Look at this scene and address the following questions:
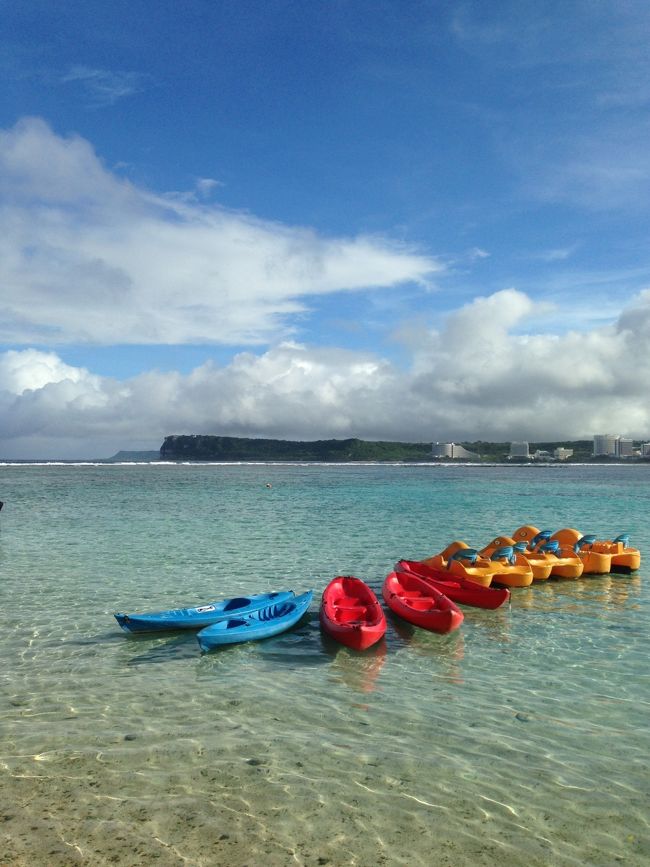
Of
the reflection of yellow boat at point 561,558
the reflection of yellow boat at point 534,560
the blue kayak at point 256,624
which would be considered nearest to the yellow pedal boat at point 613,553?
the reflection of yellow boat at point 561,558

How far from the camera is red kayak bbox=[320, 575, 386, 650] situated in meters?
13.6

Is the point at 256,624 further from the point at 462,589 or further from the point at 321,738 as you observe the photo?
Answer: the point at 462,589

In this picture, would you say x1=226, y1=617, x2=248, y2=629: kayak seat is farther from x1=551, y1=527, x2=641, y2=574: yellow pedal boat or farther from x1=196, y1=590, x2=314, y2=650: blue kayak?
x1=551, y1=527, x2=641, y2=574: yellow pedal boat

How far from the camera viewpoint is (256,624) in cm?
1446

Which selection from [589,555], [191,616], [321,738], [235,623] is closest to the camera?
[321,738]

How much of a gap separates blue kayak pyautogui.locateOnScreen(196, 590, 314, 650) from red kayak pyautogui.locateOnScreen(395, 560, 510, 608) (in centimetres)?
446

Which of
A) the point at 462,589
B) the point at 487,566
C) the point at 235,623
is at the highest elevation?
the point at 487,566

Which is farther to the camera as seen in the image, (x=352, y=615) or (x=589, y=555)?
(x=589, y=555)

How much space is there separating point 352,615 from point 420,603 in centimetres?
223

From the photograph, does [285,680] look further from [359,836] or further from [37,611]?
[37,611]

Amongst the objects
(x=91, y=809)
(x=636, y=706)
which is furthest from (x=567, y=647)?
(x=91, y=809)

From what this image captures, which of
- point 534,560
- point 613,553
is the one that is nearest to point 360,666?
point 534,560

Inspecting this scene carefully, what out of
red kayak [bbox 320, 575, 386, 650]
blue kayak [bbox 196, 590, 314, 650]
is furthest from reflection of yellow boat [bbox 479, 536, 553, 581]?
blue kayak [bbox 196, 590, 314, 650]

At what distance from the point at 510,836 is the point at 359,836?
164 centimetres
